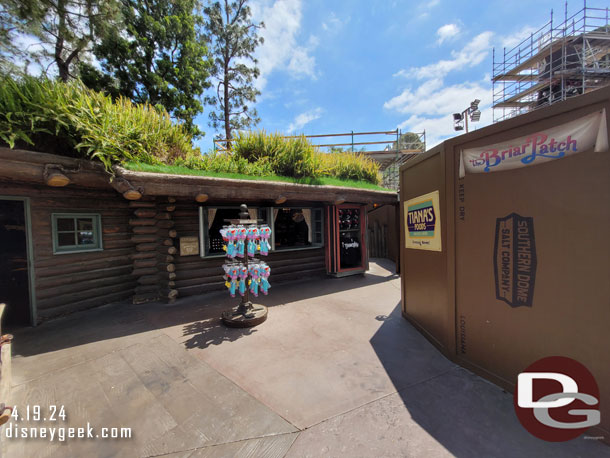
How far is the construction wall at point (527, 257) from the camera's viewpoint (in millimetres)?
1999

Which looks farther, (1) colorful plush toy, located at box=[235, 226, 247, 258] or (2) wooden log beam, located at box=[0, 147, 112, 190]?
(1) colorful plush toy, located at box=[235, 226, 247, 258]

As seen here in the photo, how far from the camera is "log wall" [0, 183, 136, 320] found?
172 inches

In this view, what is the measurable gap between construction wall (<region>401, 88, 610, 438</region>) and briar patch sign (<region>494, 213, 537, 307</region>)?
0.01m

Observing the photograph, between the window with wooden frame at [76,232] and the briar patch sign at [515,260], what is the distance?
6.91 meters

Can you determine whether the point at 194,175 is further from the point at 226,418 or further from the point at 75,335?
the point at 226,418

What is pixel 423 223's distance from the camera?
3.74 m

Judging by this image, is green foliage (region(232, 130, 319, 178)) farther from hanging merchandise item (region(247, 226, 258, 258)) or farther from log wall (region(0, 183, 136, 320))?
log wall (region(0, 183, 136, 320))

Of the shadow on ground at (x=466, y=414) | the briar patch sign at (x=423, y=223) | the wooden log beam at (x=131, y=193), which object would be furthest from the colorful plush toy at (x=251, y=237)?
the briar patch sign at (x=423, y=223)

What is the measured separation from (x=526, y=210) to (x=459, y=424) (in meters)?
2.10

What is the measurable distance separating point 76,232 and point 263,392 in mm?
4984

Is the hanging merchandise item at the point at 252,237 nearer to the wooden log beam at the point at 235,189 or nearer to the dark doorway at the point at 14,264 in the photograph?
the wooden log beam at the point at 235,189

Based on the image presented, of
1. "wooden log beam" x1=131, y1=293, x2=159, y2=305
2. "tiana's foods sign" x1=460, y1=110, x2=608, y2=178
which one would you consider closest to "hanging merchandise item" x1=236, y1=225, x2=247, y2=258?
"wooden log beam" x1=131, y1=293, x2=159, y2=305

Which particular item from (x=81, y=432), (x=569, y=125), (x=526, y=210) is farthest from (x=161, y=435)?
(x=569, y=125)

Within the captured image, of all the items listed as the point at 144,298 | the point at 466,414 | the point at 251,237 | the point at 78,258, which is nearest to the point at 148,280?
the point at 144,298
